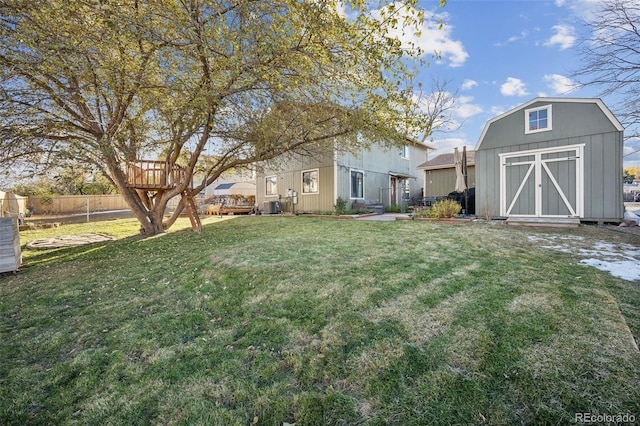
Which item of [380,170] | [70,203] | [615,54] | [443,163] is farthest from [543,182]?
[70,203]

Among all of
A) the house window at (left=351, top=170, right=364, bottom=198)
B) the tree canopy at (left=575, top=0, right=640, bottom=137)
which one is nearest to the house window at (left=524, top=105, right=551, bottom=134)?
the tree canopy at (left=575, top=0, right=640, bottom=137)

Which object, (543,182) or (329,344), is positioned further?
(543,182)

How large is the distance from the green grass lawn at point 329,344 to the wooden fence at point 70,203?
18400 mm

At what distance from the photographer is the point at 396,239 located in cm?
584

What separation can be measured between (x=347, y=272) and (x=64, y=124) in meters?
6.26

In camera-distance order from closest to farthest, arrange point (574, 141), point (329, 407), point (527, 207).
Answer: point (329, 407) → point (574, 141) → point (527, 207)

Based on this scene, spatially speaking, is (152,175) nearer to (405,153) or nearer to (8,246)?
(8,246)

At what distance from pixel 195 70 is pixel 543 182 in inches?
390

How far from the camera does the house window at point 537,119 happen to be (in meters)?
8.34

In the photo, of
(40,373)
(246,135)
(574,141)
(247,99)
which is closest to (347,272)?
(40,373)

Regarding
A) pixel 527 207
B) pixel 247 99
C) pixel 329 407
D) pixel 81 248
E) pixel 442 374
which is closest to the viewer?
pixel 329 407

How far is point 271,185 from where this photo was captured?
16.3m

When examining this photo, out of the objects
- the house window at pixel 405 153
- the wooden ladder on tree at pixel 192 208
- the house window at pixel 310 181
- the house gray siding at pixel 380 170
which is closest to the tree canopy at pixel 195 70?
the wooden ladder on tree at pixel 192 208

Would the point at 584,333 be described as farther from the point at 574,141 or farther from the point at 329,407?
the point at 574,141
